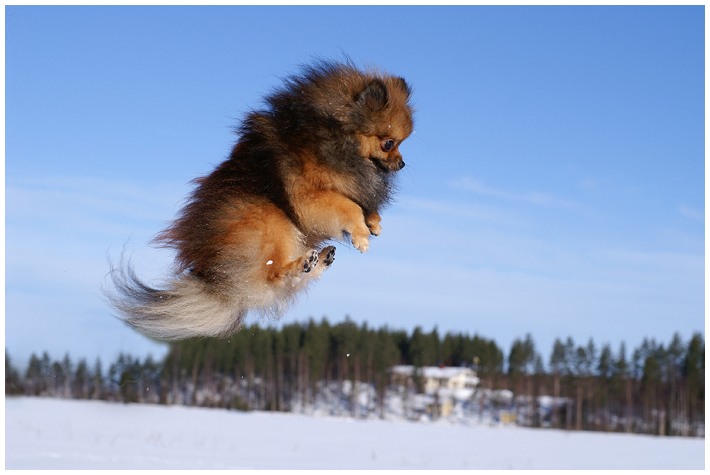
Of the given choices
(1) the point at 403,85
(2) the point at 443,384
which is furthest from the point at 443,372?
(1) the point at 403,85

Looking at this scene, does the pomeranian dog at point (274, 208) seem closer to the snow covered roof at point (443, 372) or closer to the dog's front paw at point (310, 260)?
the dog's front paw at point (310, 260)

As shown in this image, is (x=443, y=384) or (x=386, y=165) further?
(x=443, y=384)

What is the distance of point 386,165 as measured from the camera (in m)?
4.36

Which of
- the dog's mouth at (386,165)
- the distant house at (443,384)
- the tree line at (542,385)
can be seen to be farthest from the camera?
the distant house at (443,384)

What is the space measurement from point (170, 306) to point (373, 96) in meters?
1.95

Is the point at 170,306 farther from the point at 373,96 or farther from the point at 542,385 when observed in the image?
the point at 542,385

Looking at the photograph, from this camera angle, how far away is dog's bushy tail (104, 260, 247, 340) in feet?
13.9

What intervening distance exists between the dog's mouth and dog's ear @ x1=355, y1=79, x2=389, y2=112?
345 millimetres

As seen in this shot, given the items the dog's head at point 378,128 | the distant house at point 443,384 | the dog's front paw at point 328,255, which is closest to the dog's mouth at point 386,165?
the dog's head at point 378,128

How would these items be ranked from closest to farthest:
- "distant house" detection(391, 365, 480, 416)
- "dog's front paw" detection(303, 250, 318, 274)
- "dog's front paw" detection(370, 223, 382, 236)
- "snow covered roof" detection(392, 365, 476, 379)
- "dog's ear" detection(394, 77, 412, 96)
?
"dog's front paw" detection(303, 250, 318, 274) → "dog's front paw" detection(370, 223, 382, 236) → "dog's ear" detection(394, 77, 412, 96) → "snow covered roof" detection(392, 365, 476, 379) → "distant house" detection(391, 365, 480, 416)

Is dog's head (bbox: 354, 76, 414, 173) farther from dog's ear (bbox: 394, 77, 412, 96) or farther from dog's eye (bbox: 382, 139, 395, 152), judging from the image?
dog's ear (bbox: 394, 77, 412, 96)

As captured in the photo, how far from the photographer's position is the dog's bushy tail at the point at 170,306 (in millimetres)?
4246

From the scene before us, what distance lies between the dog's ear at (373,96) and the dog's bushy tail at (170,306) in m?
1.62

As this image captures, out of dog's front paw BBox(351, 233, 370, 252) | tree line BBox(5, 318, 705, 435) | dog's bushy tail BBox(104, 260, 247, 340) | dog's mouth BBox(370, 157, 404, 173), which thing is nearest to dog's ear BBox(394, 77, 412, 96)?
dog's mouth BBox(370, 157, 404, 173)
